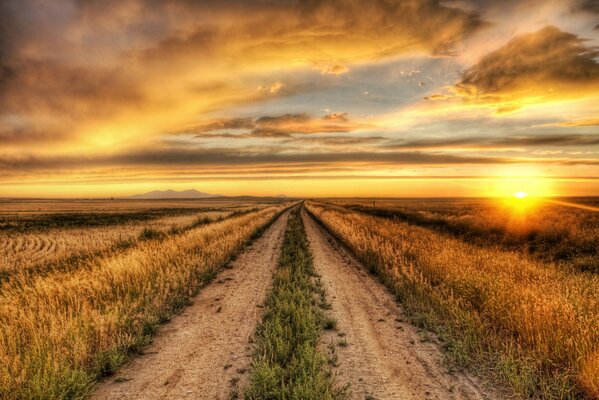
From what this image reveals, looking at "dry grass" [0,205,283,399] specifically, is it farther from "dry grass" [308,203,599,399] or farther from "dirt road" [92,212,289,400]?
"dry grass" [308,203,599,399]

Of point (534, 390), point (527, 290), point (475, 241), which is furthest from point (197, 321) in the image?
point (475, 241)

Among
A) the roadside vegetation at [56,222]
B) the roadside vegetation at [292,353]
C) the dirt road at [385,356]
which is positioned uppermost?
the roadside vegetation at [292,353]

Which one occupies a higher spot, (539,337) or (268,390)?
(539,337)

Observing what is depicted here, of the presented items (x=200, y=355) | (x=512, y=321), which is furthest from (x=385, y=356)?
(x=200, y=355)

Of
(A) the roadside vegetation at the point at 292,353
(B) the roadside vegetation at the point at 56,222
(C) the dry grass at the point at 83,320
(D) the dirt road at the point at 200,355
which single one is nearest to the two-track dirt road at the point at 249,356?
(D) the dirt road at the point at 200,355

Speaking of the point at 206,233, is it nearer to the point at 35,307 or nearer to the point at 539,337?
the point at 35,307

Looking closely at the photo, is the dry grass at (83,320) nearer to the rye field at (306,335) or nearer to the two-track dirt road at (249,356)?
the rye field at (306,335)

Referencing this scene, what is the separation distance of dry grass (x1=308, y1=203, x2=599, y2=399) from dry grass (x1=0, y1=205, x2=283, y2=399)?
5.93 metres

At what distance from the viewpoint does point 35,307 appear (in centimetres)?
713

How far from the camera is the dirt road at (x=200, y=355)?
4.67 m

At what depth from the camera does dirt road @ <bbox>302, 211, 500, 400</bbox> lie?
4.63 metres

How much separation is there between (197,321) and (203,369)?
91.1 inches

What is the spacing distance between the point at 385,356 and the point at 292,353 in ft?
5.39

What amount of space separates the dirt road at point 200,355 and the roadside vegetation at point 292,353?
0.35m
